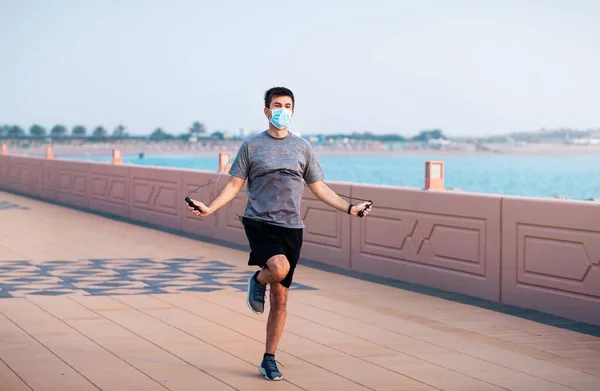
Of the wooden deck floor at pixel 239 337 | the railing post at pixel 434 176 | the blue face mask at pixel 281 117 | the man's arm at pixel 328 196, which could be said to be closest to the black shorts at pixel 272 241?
the man's arm at pixel 328 196

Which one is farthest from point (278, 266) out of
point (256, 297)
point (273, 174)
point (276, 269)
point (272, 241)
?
point (273, 174)

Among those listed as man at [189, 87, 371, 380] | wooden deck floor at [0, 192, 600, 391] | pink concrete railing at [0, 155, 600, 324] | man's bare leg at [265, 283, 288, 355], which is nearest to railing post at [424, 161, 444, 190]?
pink concrete railing at [0, 155, 600, 324]

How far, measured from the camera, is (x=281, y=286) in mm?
8031

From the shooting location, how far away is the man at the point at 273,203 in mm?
7922

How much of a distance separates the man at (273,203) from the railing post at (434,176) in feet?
19.5

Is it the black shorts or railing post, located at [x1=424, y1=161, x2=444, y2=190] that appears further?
railing post, located at [x1=424, y1=161, x2=444, y2=190]

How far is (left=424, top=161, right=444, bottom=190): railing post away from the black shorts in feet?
19.7

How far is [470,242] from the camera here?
1276 cm

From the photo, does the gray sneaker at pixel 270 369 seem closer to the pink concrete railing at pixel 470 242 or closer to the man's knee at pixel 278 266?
the man's knee at pixel 278 266

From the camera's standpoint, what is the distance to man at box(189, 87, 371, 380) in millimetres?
7922

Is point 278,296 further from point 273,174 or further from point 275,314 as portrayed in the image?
point 273,174

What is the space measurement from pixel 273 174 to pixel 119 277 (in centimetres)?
669

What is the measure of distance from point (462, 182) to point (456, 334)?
16180 cm

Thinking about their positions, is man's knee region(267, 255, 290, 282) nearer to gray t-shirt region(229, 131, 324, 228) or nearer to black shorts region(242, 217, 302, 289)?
black shorts region(242, 217, 302, 289)
